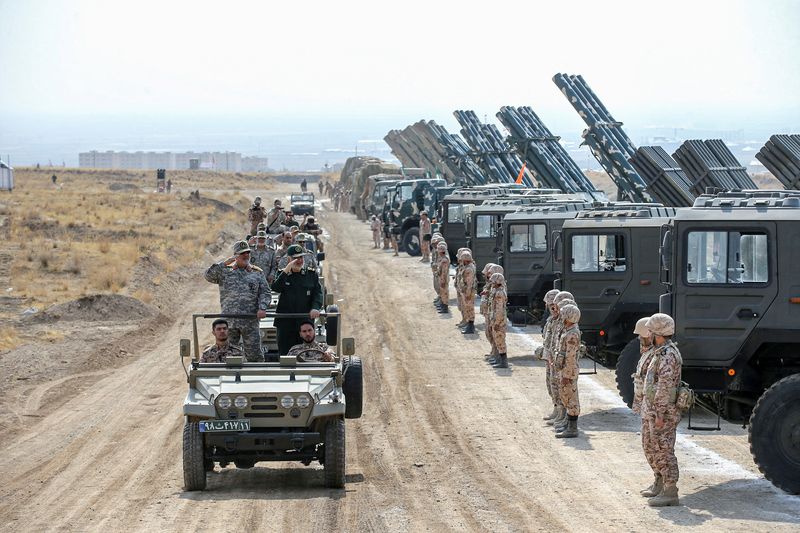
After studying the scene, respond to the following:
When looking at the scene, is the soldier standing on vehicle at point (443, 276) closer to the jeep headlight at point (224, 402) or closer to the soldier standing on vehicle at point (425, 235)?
the soldier standing on vehicle at point (425, 235)

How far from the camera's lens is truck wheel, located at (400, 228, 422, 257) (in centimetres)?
4188

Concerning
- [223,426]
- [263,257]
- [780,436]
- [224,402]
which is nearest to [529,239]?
[263,257]

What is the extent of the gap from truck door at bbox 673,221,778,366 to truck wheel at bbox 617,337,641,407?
9.86 ft

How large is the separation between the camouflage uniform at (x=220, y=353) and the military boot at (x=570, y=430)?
4.00 metres

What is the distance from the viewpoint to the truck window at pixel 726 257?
12.2 m

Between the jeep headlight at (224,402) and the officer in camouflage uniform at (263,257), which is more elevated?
the officer in camouflage uniform at (263,257)

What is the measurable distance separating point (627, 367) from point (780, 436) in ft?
13.8

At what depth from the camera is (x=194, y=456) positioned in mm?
11492

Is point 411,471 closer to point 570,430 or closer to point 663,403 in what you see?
point 570,430

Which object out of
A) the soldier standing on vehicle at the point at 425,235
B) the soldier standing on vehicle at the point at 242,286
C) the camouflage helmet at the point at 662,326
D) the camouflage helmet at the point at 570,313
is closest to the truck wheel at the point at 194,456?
the soldier standing on vehicle at the point at 242,286

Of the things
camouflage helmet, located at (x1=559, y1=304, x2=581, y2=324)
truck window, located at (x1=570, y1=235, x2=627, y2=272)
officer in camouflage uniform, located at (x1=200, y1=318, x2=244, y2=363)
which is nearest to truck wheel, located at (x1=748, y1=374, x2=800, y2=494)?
camouflage helmet, located at (x1=559, y1=304, x2=581, y2=324)

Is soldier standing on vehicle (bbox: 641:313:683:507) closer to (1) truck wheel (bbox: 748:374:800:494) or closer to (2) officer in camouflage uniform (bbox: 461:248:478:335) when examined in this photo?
(1) truck wheel (bbox: 748:374:800:494)

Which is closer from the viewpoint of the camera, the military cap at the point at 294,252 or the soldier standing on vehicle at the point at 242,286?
the soldier standing on vehicle at the point at 242,286

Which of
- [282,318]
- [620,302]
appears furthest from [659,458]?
[620,302]
